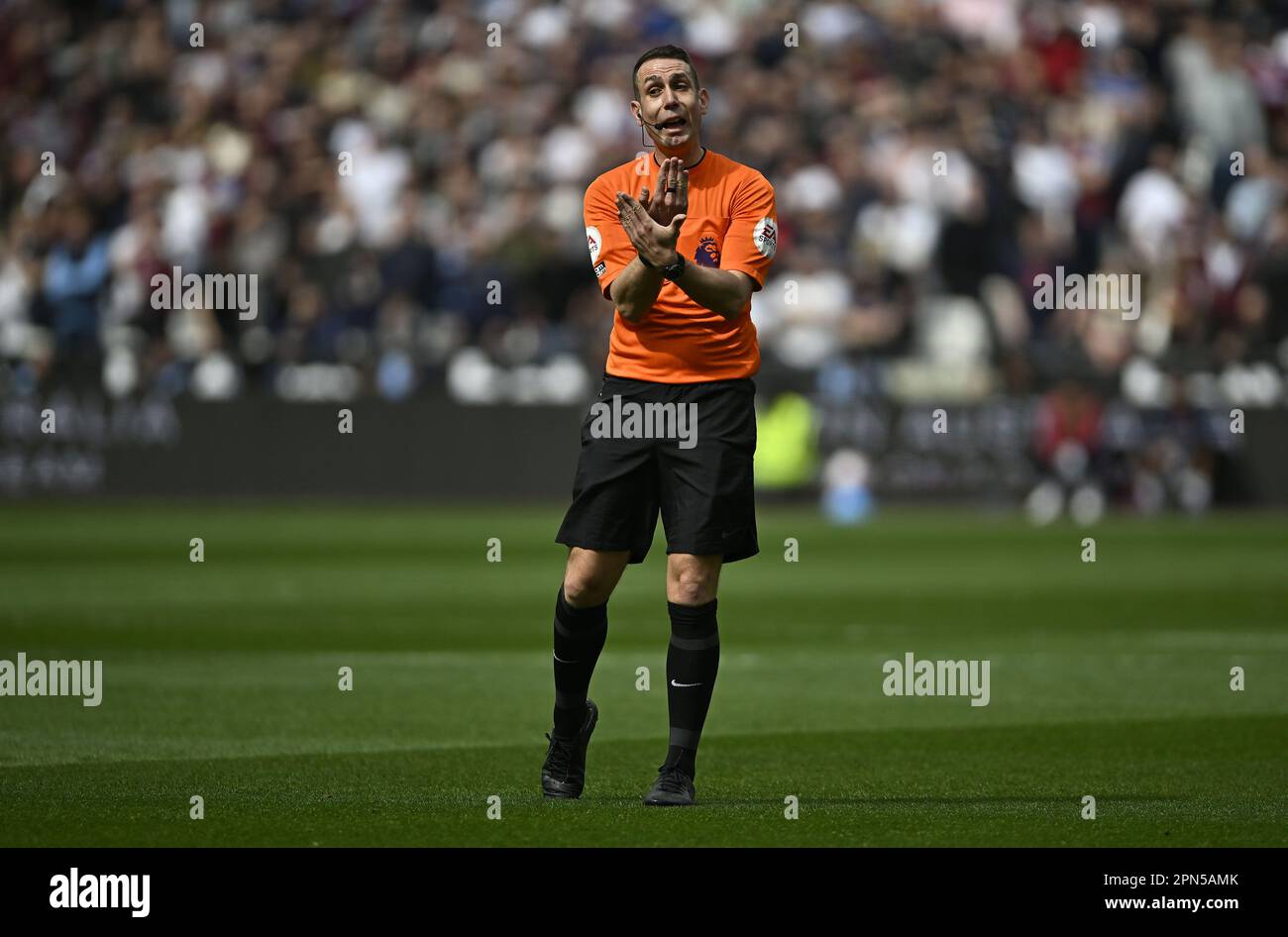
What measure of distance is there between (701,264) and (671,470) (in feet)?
2.36

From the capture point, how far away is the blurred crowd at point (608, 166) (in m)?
25.7

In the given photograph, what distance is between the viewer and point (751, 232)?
7.91 metres

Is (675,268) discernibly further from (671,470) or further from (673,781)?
(673,781)

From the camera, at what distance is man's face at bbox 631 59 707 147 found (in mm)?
7805

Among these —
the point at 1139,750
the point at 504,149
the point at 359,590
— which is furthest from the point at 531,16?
the point at 1139,750

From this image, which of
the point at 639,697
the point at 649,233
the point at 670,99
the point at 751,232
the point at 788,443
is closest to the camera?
the point at 649,233

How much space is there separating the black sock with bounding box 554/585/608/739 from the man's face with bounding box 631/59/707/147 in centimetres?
170

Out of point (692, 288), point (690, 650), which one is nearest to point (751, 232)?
point (692, 288)

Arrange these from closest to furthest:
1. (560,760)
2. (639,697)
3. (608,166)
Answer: (560,760) < (639,697) < (608,166)

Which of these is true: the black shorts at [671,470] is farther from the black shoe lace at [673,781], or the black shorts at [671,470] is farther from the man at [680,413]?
the black shoe lace at [673,781]

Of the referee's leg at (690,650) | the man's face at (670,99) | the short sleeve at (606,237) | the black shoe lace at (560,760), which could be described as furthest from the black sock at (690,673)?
the man's face at (670,99)

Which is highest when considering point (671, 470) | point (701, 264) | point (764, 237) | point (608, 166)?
point (608, 166)

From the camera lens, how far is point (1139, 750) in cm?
955
